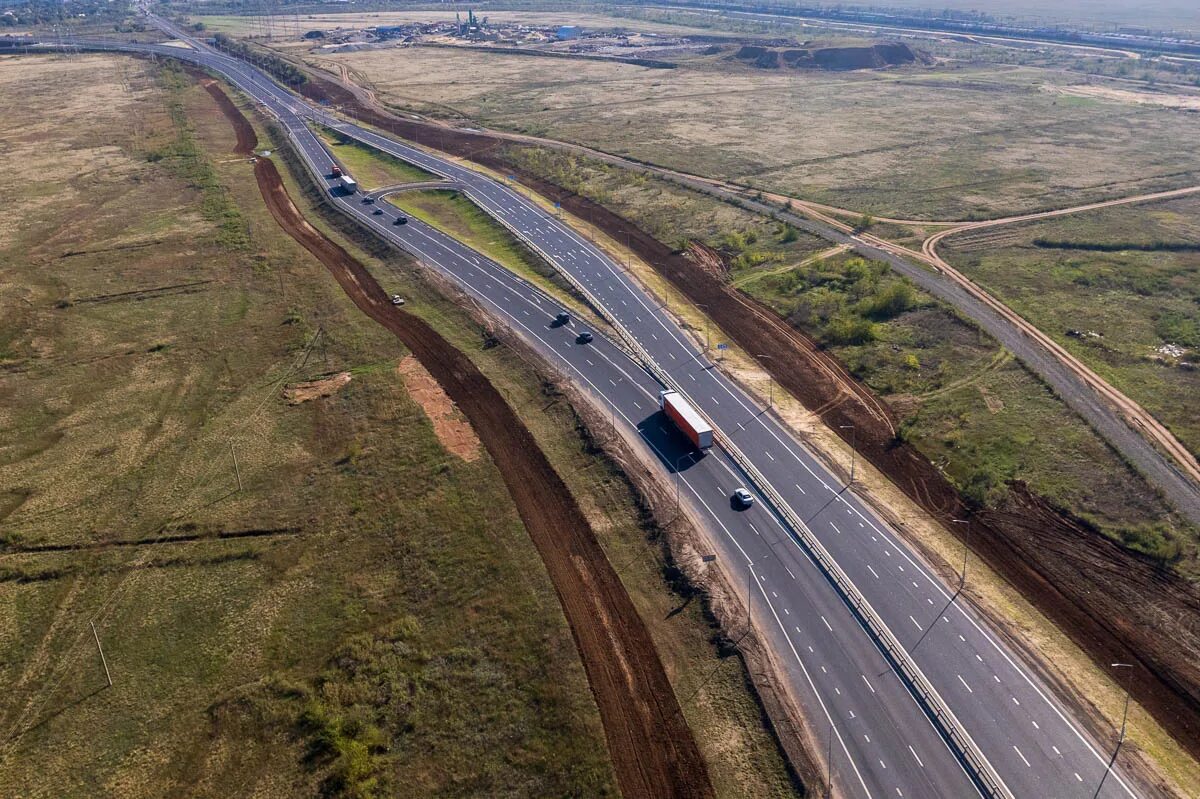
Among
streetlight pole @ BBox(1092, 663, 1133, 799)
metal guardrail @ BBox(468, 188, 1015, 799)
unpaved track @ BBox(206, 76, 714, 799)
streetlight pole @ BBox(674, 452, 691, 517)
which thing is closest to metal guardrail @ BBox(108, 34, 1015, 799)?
metal guardrail @ BBox(468, 188, 1015, 799)

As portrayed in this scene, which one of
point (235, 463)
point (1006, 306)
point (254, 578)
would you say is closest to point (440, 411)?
point (235, 463)

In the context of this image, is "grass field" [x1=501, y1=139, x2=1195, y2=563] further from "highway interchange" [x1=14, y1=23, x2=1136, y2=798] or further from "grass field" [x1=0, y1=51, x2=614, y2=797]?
"grass field" [x1=0, y1=51, x2=614, y2=797]

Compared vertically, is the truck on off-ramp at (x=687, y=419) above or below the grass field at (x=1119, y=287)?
below

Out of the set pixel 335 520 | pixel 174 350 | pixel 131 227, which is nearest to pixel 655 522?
pixel 335 520

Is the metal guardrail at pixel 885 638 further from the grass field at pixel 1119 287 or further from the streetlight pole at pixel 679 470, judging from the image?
the grass field at pixel 1119 287

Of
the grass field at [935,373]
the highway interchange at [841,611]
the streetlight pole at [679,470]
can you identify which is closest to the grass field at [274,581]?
the streetlight pole at [679,470]

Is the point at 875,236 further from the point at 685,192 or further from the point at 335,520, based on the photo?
the point at 335,520
